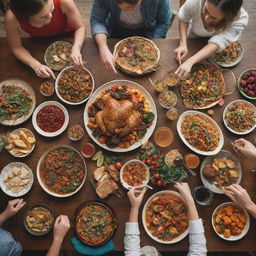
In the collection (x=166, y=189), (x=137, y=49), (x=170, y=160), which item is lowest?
(x=166, y=189)

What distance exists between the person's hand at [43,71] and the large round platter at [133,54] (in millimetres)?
612

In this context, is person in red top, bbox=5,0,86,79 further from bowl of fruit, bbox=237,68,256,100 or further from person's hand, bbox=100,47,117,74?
bowl of fruit, bbox=237,68,256,100

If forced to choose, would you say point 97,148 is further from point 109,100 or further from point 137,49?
point 137,49

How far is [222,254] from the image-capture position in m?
3.25

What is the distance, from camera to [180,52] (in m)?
2.66

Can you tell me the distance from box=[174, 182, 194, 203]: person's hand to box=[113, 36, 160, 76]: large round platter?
1.07 m

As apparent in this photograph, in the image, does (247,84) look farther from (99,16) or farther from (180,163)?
(99,16)

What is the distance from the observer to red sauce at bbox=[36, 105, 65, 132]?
2.56 meters

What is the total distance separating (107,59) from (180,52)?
0.69 metres

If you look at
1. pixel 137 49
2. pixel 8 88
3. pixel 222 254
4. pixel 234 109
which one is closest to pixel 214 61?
pixel 234 109

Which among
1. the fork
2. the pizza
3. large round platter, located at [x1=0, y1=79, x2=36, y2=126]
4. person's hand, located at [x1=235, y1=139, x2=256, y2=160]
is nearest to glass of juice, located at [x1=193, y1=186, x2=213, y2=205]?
the fork

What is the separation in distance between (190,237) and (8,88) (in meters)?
2.08

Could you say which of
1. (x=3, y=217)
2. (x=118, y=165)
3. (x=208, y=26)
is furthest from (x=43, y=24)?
(x=3, y=217)

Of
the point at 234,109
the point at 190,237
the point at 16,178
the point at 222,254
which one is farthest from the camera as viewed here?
the point at 222,254
